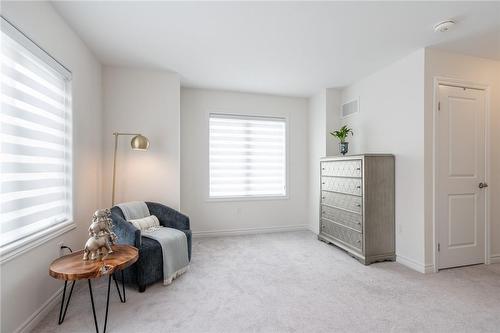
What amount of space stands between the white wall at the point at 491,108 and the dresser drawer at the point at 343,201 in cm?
74

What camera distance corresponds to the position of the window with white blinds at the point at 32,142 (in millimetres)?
1688

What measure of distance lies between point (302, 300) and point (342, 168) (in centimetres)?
199

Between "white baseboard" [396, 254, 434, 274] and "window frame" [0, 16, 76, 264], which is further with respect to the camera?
"white baseboard" [396, 254, 434, 274]

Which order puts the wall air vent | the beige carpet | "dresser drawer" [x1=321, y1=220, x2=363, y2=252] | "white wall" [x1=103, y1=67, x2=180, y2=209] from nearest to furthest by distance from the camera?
the beige carpet → "dresser drawer" [x1=321, y1=220, x2=363, y2=252] → "white wall" [x1=103, y1=67, x2=180, y2=209] → the wall air vent

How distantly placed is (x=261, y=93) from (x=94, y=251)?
3668 millimetres

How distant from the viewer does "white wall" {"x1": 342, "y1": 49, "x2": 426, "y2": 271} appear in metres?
2.92

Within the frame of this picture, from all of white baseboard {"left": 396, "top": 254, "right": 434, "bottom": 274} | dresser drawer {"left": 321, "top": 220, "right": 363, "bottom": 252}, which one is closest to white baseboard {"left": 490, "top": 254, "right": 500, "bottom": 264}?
white baseboard {"left": 396, "top": 254, "right": 434, "bottom": 274}

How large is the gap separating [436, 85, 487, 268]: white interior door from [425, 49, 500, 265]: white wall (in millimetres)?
124

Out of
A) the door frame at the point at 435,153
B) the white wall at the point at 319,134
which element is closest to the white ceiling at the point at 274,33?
the door frame at the point at 435,153

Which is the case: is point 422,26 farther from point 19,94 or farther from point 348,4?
point 19,94

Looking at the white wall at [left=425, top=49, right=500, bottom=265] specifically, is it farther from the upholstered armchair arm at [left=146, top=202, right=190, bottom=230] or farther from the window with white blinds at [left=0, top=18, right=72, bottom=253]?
the window with white blinds at [left=0, top=18, right=72, bottom=253]

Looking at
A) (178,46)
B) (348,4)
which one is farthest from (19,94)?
(348,4)

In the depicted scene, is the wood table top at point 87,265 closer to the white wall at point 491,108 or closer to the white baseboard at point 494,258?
the white wall at point 491,108

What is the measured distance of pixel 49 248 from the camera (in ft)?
6.85
